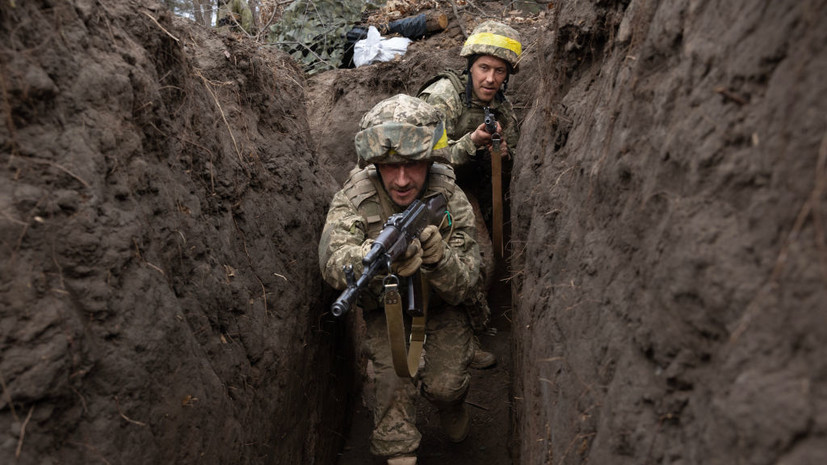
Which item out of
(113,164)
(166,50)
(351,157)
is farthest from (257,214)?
(351,157)

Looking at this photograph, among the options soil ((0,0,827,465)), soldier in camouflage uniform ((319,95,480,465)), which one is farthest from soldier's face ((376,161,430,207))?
soil ((0,0,827,465))

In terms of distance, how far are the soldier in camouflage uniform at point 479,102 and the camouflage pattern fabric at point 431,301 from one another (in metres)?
1.27

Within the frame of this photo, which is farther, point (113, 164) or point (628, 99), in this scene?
point (113, 164)

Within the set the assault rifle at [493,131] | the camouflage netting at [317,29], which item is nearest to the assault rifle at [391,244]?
the assault rifle at [493,131]

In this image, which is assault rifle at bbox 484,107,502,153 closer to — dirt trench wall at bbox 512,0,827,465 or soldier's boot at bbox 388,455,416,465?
→ dirt trench wall at bbox 512,0,827,465

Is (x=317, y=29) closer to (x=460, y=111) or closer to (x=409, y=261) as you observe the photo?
(x=460, y=111)

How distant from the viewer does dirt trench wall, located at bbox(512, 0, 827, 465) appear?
122 cm

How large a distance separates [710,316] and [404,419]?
303 centimetres

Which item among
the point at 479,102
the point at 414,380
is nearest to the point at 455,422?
the point at 414,380

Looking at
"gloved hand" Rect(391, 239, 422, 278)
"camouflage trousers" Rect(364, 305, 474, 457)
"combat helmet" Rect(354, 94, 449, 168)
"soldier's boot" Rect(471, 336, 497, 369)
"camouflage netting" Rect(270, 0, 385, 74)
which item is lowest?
"soldier's boot" Rect(471, 336, 497, 369)

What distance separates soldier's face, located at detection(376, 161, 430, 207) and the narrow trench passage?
137 cm

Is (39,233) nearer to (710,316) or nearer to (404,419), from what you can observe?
(710,316)

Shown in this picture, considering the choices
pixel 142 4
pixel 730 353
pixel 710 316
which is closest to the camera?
pixel 730 353

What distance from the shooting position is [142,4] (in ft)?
10.3
